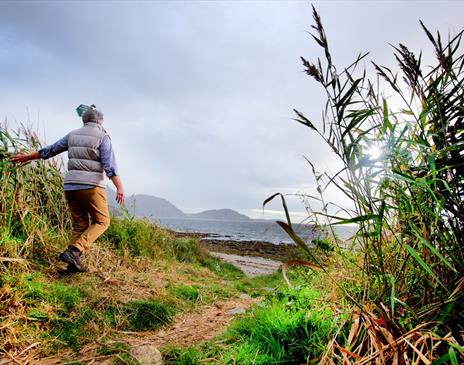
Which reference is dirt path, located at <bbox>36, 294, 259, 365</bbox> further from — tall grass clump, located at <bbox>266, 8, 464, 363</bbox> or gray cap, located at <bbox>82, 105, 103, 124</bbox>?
gray cap, located at <bbox>82, 105, 103, 124</bbox>

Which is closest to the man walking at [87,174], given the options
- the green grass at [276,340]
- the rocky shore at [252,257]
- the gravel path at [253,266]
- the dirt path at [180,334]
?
the dirt path at [180,334]

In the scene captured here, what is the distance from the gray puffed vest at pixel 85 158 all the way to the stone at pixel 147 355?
105 inches

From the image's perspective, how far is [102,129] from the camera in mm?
4824

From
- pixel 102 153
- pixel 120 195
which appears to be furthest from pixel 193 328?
pixel 102 153

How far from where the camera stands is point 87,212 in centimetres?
477

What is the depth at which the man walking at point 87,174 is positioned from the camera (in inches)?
176

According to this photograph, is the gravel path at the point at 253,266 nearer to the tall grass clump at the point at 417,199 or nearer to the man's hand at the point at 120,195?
the man's hand at the point at 120,195

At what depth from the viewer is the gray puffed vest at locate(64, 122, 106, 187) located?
14.7 feet

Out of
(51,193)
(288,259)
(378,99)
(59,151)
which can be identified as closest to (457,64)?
(378,99)

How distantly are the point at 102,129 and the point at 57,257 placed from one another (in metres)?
2.12

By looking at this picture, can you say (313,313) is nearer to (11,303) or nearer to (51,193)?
(11,303)

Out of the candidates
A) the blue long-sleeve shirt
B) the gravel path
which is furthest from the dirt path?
the gravel path

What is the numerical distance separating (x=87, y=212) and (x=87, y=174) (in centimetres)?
69

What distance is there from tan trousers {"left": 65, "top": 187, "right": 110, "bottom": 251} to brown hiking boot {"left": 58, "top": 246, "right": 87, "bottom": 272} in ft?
0.51
